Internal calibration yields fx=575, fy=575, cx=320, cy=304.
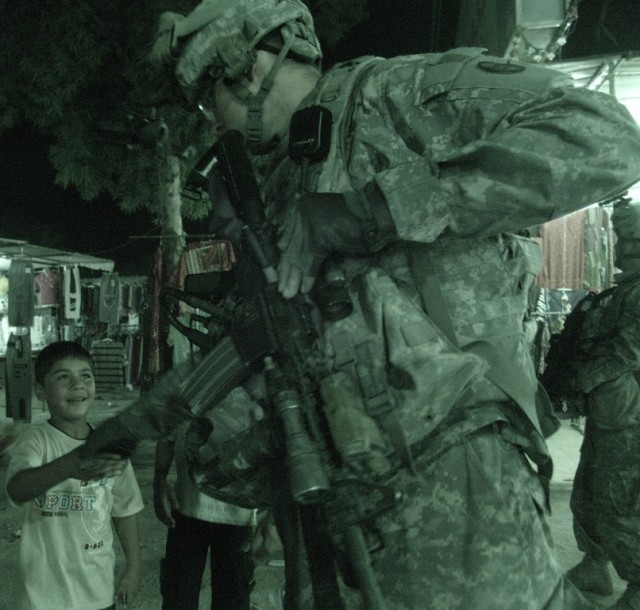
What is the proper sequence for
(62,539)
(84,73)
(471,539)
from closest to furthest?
(471,539) → (62,539) → (84,73)

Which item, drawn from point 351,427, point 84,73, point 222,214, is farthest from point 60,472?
point 84,73

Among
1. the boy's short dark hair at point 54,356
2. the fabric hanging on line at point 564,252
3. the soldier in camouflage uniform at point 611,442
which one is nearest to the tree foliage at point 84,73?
the fabric hanging on line at point 564,252

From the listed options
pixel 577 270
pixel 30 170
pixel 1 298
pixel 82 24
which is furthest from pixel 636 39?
pixel 30 170

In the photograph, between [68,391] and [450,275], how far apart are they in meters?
1.86

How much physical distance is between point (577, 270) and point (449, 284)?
6.61 metres

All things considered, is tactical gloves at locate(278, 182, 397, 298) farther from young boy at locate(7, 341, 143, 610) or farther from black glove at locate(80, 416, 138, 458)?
young boy at locate(7, 341, 143, 610)

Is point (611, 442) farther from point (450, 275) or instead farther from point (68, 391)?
point (68, 391)

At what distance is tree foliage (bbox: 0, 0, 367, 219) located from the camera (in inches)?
336

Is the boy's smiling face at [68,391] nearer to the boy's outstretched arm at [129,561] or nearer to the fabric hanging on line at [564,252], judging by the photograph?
the boy's outstretched arm at [129,561]

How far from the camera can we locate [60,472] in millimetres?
1856

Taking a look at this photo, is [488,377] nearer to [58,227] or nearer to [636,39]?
[636,39]

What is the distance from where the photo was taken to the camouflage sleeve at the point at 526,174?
103 cm

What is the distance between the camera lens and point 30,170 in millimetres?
18672

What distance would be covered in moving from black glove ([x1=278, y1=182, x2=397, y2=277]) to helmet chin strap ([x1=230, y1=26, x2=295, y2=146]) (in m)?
0.44
